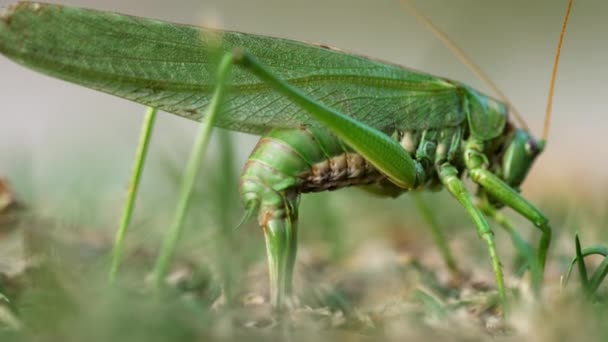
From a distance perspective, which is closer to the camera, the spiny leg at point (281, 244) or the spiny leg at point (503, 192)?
the spiny leg at point (281, 244)

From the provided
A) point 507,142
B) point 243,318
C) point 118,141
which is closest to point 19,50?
point 243,318

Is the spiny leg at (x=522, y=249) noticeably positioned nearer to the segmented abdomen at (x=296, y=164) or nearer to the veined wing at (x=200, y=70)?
the veined wing at (x=200, y=70)

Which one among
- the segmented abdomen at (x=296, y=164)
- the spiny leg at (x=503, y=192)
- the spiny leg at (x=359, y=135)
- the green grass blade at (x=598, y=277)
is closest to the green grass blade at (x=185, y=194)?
the spiny leg at (x=359, y=135)

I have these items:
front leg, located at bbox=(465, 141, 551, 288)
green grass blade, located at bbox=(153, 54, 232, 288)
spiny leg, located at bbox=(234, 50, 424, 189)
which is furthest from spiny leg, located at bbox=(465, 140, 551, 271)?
green grass blade, located at bbox=(153, 54, 232, 288)

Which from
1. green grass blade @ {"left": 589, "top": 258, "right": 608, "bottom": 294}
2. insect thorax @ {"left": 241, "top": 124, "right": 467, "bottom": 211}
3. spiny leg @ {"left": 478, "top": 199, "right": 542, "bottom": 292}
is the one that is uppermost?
insect thorax @ {"left": 241, "top": 124, "right": 467, "bottom": 211}

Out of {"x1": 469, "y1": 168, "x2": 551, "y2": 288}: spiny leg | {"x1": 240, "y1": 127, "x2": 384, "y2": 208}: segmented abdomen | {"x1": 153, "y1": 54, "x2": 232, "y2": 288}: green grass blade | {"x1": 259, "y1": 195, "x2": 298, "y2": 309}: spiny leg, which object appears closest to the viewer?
{"x1": 153, "y1": 54, "x2": 232, "y2": 288}: green grass blade

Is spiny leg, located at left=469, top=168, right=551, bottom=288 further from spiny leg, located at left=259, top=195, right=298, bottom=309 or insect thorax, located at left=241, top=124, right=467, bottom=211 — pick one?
spiny leg, located at left=259, top=195, right=298, bottom=309

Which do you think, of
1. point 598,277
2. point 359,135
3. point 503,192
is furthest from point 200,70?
point 598,277
